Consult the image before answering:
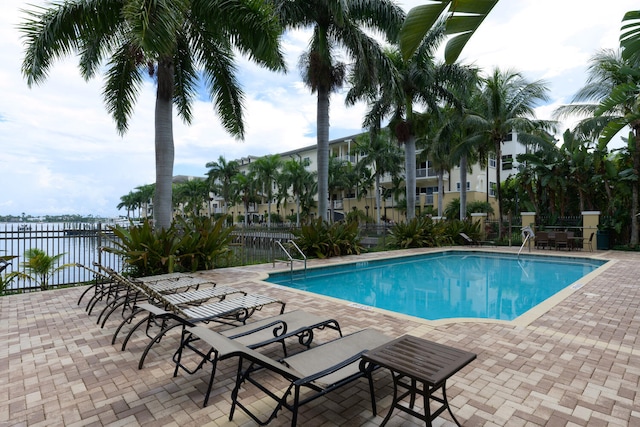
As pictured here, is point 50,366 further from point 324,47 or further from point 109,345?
point 324,47

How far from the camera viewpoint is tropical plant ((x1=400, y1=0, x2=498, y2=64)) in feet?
7.86

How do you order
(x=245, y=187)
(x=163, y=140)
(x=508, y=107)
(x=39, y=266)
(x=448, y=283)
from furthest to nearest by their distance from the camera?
(x=245, y=187) → (x=508, y=107) → (x=448, y=283) → (x=163, y=140) → (x=39, y=266)

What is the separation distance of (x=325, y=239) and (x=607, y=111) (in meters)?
13.8

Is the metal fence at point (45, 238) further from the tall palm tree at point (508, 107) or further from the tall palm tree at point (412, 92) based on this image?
the tall palm tree at point (508, 107)

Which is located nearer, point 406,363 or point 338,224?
point 406,363

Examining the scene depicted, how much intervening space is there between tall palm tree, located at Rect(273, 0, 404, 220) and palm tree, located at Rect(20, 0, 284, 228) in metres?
3.61

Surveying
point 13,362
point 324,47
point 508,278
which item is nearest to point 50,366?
point 13,362

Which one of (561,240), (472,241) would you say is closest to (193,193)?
(472,241)

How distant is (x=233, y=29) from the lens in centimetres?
902

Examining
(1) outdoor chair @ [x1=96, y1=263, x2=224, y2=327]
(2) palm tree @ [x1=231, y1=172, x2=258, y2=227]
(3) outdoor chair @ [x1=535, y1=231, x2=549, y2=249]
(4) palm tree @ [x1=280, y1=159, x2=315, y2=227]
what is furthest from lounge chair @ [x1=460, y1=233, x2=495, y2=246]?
(2) palm tree @ [x1=231, y1=172, x2=258, y2=227]

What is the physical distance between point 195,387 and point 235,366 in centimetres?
60

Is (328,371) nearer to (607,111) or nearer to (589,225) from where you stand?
(607,111)

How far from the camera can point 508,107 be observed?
64.7 feet

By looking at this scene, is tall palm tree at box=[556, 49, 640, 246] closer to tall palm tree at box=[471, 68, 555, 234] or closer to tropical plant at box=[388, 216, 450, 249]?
tall palm tree at box=[471, 68, 555, 234]
